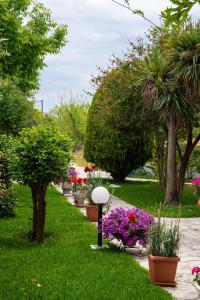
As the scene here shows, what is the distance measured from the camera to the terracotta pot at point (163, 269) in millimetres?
6133

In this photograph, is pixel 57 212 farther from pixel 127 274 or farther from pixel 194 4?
pixel 194 4

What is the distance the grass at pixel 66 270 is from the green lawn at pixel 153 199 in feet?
12.4

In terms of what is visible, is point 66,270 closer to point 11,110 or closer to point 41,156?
point 41,156

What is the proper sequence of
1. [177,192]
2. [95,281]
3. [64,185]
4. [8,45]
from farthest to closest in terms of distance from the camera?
[8,45], [64,185], [177,192], [95,281]

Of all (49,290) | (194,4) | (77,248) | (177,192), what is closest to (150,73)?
(177,192)

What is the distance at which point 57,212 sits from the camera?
41.0ft

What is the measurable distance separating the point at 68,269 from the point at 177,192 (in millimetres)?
9041

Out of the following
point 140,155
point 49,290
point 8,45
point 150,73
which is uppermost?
point 8,45

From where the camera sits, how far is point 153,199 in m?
16.5

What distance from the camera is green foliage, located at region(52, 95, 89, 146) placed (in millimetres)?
46875

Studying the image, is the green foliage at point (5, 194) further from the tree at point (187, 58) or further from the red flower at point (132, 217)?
the tree at point (187, 58)

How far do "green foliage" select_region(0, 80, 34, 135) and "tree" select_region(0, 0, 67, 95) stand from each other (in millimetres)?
640

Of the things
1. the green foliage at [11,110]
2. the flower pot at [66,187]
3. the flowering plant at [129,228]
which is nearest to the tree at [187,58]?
the flowering plant at [129,228]

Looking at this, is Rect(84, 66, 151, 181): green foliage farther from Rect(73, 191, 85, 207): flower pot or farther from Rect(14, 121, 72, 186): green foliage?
Rect(14, 121, 72, 186): green foliage
